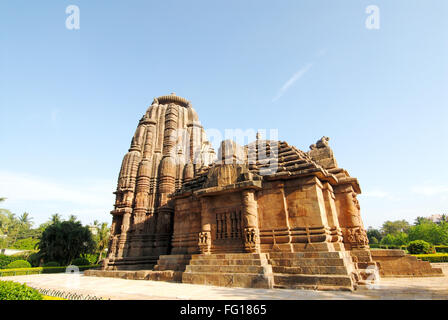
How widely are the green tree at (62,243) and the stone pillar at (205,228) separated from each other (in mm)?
22115

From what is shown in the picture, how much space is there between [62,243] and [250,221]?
25212 millimetres

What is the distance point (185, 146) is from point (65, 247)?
697 inches

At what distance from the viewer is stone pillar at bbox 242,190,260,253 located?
31.7 ft

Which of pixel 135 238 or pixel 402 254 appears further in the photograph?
pixel 135 238

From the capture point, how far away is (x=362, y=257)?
10016mm

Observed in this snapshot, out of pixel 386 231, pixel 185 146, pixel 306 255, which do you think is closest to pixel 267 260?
pixel 306 255

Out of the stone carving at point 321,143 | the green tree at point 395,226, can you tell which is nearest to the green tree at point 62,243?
the stone carving at point 321,143

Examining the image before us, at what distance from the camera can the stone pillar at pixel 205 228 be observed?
1089cm

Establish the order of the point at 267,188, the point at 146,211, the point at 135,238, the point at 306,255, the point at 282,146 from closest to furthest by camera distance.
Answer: the point at 306,255 → the point at 267,188 → the point at 282,146 → the point at 135,238 → the point at 146,211

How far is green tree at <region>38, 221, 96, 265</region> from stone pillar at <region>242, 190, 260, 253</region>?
2448 cm

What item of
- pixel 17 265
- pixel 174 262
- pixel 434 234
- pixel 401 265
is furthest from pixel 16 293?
pixel 434 234

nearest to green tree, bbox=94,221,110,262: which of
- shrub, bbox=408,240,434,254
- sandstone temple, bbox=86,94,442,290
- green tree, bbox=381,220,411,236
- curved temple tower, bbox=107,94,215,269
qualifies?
curved temple tower, bbox=107,94,215,269

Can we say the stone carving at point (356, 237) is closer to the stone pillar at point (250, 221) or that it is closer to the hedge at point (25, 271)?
the stone pillar at point (250, 221)
